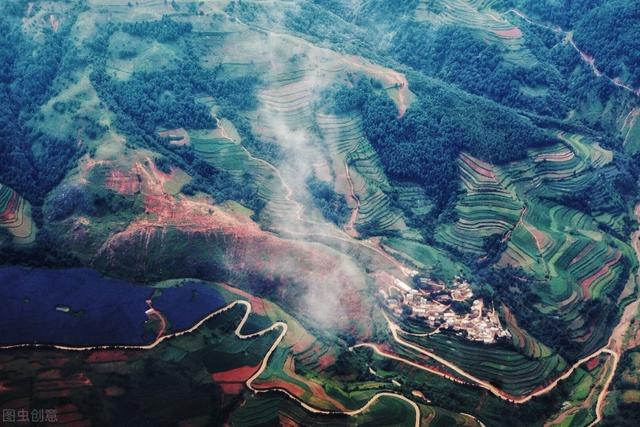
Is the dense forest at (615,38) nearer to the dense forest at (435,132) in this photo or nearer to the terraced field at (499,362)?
the dense forest at (435,132)

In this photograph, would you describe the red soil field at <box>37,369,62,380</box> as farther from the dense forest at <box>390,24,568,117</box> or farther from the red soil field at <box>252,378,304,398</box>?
the dense forest at <box>390,24,568,117</box>

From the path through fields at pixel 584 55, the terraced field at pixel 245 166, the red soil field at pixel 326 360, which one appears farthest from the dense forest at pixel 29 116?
the path through fields at pixel 584 55

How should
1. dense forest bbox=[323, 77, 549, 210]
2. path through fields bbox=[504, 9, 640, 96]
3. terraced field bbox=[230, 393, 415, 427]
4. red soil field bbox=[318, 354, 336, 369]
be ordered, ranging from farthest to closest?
path through fields bbox=[504, 9, 640, 96] < dense forest bbox=[323, 77, 549, 210] < red soil field bbox=[318, 354, 336, 369] < terraced field bbox=[230, 393, 415, 427]

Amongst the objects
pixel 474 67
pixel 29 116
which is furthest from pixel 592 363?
pixel 29 116

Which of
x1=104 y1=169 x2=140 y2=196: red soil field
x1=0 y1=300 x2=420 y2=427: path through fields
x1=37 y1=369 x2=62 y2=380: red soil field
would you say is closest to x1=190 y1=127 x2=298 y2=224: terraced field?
x1=104 y1=169 x2=140 y2=196: red soil field

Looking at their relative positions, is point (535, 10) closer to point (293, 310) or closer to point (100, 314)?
point (293, 310)

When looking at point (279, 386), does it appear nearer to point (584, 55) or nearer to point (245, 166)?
point (245, 166)
